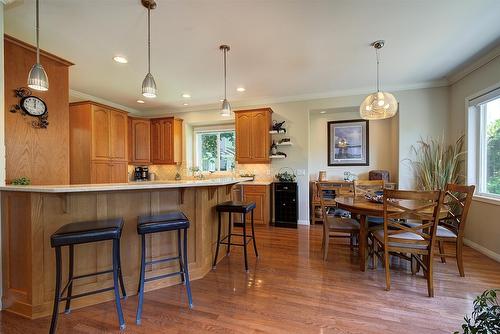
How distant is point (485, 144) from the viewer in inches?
123

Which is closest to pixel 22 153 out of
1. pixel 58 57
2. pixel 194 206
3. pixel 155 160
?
pixel 58 57

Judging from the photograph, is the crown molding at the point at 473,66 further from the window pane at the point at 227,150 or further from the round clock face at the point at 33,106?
the round clock face at the point at 33,106

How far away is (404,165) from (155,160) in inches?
210

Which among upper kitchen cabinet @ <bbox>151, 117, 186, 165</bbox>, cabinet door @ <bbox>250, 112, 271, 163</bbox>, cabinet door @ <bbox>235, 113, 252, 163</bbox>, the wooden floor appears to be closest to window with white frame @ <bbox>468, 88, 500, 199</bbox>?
the wooden floor

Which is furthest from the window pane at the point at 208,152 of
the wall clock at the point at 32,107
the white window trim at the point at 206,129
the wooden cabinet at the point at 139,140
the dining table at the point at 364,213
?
the dining table at the point at 364,213

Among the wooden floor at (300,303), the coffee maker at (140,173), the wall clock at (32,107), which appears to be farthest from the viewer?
the coffee maker at (140,173)

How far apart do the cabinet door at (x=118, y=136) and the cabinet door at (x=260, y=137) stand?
8.92 feet

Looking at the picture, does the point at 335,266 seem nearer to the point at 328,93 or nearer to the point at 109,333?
the point at 109,333

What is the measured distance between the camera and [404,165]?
4.07 meters

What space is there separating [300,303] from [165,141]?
4.57 metres

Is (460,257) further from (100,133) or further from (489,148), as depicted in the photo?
(100,133)

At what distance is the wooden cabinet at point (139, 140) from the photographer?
17.3ft

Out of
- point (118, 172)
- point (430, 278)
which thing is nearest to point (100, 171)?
point (118, 172)

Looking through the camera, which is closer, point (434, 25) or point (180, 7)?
point (180, 7)
